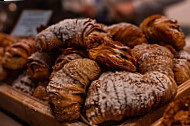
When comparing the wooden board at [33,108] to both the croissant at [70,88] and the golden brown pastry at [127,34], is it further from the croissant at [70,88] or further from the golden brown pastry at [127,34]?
the golden brown pastry at [127,34]

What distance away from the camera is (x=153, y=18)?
1.33 metres

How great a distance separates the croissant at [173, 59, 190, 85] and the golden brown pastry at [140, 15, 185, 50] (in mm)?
122

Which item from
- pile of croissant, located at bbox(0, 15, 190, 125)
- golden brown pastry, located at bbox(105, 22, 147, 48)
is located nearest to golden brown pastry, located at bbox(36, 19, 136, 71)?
pile of croissant, located at bbox(0, 15, 190, 125)

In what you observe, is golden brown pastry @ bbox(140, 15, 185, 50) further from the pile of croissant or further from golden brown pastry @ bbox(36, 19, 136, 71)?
golden brown pastry @ bbox(36, 19, 136, 71)

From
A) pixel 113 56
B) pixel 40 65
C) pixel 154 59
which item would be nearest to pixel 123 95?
pixel 113 56

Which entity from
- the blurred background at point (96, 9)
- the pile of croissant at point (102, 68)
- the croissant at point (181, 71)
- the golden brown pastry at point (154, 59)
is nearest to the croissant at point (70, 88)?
the pile of croissant at point (102, 68)

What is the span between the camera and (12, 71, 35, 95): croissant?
1.31 m

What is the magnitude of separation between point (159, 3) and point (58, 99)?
8.40ft

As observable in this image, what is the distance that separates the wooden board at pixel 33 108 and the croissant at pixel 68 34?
11.7 inches

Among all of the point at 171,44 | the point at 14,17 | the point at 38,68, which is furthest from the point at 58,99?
the point at 14,17

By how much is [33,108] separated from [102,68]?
0.40m

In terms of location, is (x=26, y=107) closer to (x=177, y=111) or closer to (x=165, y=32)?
(x=177, y=111)

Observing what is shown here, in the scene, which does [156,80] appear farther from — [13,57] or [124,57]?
[13,57]

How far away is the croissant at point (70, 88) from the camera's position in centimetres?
90
